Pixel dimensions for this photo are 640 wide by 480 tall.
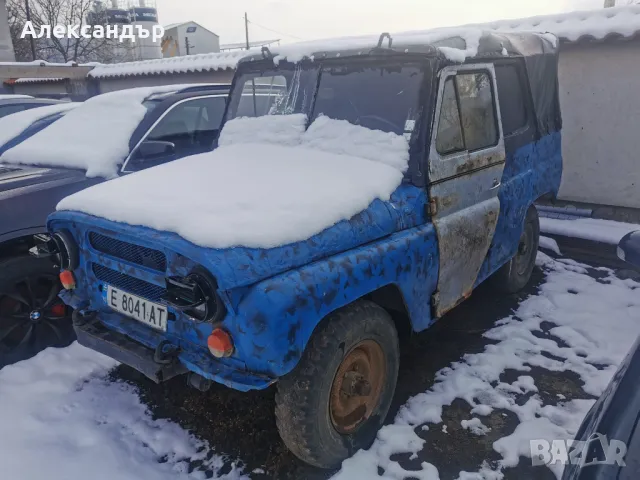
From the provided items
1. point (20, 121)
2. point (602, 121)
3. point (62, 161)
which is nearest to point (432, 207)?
point (62, 161)

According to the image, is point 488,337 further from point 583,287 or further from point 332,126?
point 332,126

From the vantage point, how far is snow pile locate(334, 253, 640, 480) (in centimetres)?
283

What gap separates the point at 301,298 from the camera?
7.28 feet

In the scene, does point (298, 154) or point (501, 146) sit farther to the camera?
point (501, 146)

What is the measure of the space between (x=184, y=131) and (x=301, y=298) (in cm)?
330

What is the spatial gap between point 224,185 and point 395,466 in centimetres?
183

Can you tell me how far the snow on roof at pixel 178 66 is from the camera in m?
11.2

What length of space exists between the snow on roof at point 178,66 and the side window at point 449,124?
7.57 metres

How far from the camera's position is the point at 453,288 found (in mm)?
3355

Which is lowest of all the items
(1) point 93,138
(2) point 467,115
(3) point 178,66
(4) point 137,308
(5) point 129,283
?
(4) point 137,308

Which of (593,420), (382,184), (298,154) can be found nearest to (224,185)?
(298,154)

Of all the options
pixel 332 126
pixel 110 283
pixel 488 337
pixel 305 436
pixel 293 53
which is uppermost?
pixel 293 53

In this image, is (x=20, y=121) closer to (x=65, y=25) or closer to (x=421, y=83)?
(x=421, y=83)

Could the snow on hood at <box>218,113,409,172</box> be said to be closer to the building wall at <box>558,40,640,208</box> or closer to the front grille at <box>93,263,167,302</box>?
the front grille at <box>93,263,167,302</box>
